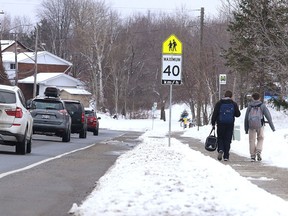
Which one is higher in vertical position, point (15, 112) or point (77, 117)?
point (15, 112)

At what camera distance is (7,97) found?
54.0 ft

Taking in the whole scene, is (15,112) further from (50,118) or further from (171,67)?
(50,118)

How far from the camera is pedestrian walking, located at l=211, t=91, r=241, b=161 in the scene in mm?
15844

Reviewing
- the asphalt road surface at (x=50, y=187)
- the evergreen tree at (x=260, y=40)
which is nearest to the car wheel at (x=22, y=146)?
the asphalt road surface at (x=50, y=187)

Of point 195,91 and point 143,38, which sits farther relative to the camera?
point 143,38

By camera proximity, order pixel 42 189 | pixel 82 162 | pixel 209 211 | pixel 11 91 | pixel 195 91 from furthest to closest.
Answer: pixel 195 91, pixel 11 91, pixel 82 162, pixel 42 189, pixel 209 211

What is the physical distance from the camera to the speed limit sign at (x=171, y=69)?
1830 cm

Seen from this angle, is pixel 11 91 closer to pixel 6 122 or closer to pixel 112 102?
pixel 6 122

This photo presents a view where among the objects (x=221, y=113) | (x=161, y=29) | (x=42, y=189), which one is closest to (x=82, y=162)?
(x=221, y=113)

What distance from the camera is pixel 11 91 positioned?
54.2 feet

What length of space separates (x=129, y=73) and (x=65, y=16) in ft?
75.0

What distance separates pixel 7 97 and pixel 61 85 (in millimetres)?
65916

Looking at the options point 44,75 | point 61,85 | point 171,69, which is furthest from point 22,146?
point 44,75

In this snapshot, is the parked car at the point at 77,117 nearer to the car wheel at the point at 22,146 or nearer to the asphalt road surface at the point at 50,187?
the car wheel at the point at 22,146
